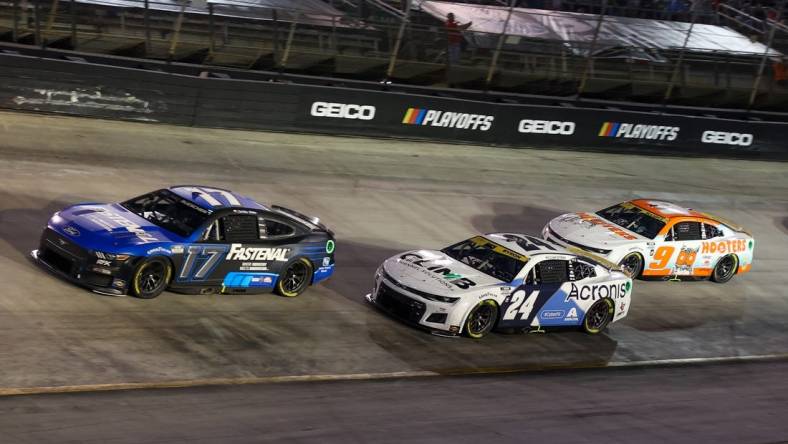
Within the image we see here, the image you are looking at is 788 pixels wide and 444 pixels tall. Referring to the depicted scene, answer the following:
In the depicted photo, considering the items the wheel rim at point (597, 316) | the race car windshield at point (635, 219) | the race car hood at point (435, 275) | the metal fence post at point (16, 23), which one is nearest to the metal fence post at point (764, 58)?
the race car windshield at point (635, 219)

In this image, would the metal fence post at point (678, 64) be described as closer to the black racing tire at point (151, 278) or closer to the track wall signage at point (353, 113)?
the track wall signage at point (353, 113)

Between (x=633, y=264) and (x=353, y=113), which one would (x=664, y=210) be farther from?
(x=353, y=113)

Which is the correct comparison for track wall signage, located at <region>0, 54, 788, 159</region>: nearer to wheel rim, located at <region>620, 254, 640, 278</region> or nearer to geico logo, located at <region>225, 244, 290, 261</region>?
wheel rim, located at <region>620, 254, 640, 278</region>

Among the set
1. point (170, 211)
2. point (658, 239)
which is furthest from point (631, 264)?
point (170, 211)

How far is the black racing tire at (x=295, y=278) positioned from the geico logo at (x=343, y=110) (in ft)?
35.3

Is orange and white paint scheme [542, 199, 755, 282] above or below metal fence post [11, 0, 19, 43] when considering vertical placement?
below

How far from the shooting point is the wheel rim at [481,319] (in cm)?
1495

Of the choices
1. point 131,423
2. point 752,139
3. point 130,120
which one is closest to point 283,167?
point 130,120

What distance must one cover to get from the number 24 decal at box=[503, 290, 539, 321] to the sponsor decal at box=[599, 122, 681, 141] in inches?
599

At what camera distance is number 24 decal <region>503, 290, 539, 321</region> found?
15.2 meters

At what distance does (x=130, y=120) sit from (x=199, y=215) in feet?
32.6

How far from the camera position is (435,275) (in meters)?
15.1

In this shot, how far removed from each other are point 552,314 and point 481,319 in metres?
1.32

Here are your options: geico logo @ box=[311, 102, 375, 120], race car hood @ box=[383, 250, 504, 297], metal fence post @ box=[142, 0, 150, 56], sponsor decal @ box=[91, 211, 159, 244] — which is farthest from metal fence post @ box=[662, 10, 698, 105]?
sponsor decal @ box=[91, 211, 159, 244]
